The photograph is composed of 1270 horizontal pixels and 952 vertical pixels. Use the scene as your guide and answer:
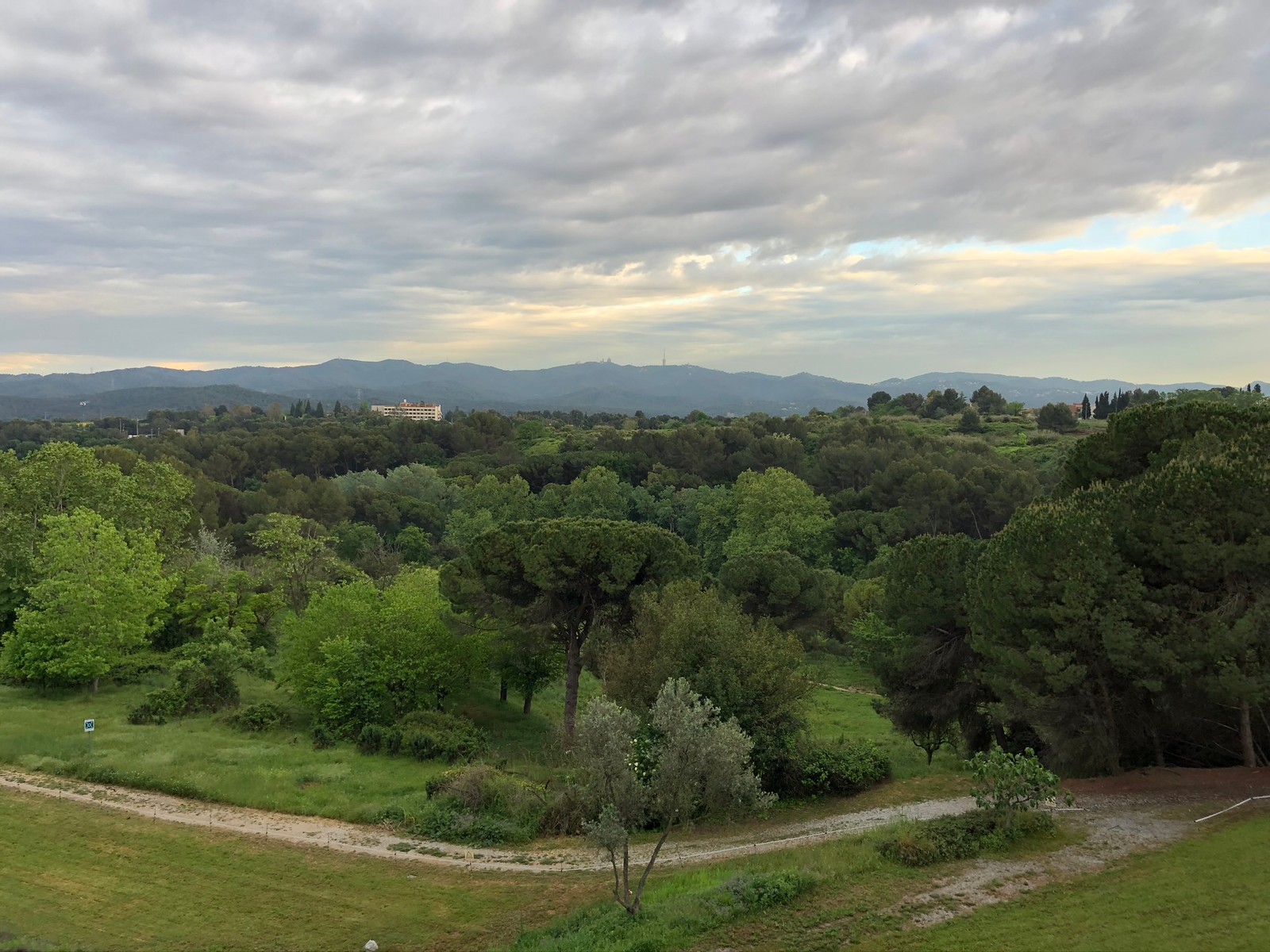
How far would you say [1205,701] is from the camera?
17328mm

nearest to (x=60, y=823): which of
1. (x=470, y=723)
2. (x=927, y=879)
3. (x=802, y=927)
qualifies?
(x=470, y=723)

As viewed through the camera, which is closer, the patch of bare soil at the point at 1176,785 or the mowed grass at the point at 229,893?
the mowed grass at the point at 229,893

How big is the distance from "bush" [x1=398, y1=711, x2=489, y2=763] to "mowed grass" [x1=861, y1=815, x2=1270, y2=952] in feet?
50.3

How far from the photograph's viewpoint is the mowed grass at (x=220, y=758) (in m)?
20.2

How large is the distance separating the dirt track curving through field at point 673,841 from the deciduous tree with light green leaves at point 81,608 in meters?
9.23

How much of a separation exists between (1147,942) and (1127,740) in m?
9.90

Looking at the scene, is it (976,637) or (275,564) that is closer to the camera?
(976,637)

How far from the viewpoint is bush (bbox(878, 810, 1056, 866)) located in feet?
48.5

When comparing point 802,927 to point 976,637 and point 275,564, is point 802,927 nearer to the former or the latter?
point 976,637

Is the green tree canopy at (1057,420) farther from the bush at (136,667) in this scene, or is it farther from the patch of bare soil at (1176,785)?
the bush at (136,667)

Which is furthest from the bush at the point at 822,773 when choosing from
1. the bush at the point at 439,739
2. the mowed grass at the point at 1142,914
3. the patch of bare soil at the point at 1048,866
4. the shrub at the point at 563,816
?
the bush at the point at 439,739

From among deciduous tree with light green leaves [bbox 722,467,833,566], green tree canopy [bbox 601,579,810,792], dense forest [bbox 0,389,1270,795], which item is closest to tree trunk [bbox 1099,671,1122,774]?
dense forest [bbox 0,389,1270,795]

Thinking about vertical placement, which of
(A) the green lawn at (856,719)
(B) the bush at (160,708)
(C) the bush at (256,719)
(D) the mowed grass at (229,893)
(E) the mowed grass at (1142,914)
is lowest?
(A) the green lawn at (856,719)

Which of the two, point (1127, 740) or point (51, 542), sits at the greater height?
point (51, 542)
